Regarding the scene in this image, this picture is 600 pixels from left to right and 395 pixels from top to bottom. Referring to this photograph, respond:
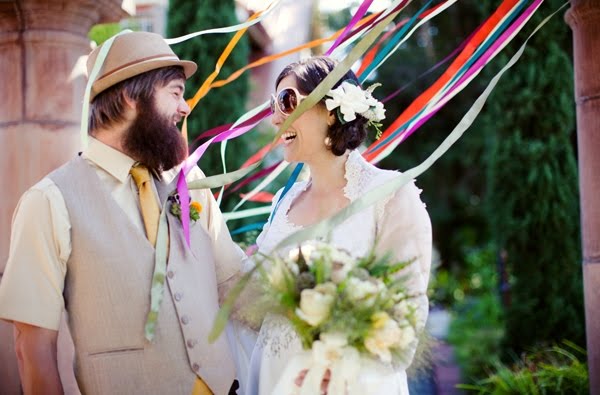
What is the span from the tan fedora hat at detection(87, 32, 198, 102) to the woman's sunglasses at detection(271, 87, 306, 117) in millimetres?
412

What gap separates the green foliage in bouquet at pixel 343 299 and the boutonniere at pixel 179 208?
2.05ft

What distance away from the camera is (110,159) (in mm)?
2588

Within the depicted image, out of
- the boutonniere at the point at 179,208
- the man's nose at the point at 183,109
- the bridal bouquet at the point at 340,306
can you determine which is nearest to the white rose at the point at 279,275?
the bridal bouquet at the point at 340,306

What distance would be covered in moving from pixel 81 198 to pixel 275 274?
80 centimetres

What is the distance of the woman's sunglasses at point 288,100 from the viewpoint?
285 cm

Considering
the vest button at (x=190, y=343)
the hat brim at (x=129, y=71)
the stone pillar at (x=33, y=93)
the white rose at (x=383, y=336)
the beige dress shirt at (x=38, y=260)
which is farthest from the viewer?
the stone pillar at (x=33, y=93)

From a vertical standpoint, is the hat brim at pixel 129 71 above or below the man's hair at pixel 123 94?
above

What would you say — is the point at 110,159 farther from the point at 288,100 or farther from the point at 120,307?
the point at 288,100

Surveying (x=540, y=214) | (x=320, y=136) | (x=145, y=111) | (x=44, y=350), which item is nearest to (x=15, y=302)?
(x=44, y=350)

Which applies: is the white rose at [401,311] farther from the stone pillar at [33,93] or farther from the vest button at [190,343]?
the stone pillar at [33,93]

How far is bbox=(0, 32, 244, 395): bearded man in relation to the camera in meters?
2.36

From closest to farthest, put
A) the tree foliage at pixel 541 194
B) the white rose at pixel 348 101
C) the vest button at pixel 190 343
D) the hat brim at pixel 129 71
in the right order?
1. the vest button at pixel 190 343
2. the hat brim at pixel 129 71
3. the white rose at pixel 348 101
4. the tree foliage at pixel 541 194

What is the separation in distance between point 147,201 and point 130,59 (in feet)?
1.66

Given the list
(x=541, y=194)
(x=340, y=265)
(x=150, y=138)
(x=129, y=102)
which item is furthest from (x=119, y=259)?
(x=541, y=194)
